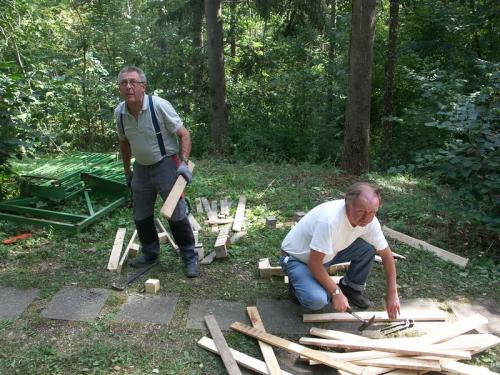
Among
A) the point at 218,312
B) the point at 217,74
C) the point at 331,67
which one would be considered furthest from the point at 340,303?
the point at 331,67

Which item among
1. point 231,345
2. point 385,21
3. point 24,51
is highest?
point 385,21

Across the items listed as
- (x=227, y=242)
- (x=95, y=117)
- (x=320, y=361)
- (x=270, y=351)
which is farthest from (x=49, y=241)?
(x=95, y=117)

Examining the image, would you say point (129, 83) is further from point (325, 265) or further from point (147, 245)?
point (325, 265)

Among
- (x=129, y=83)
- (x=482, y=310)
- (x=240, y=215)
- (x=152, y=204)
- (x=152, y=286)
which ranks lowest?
(x=482, y=310)

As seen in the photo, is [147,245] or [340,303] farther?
[147,245]

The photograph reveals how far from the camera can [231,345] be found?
3.20 meters

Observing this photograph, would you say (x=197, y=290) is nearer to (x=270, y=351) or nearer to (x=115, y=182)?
(x=270, y=351)

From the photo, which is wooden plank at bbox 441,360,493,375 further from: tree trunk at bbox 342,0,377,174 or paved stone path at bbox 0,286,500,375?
tree trunk at bbox 342,0,377,174

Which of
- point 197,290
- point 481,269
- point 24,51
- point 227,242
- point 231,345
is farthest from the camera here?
point 24,51

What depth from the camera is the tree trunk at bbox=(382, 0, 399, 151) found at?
9.77m

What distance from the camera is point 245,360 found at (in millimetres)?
2994

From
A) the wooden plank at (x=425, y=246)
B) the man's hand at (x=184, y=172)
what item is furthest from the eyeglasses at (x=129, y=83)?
the wooden plank at (x=425, y=246)

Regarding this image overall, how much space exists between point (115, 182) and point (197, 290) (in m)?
2.42

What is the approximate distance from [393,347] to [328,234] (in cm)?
89
